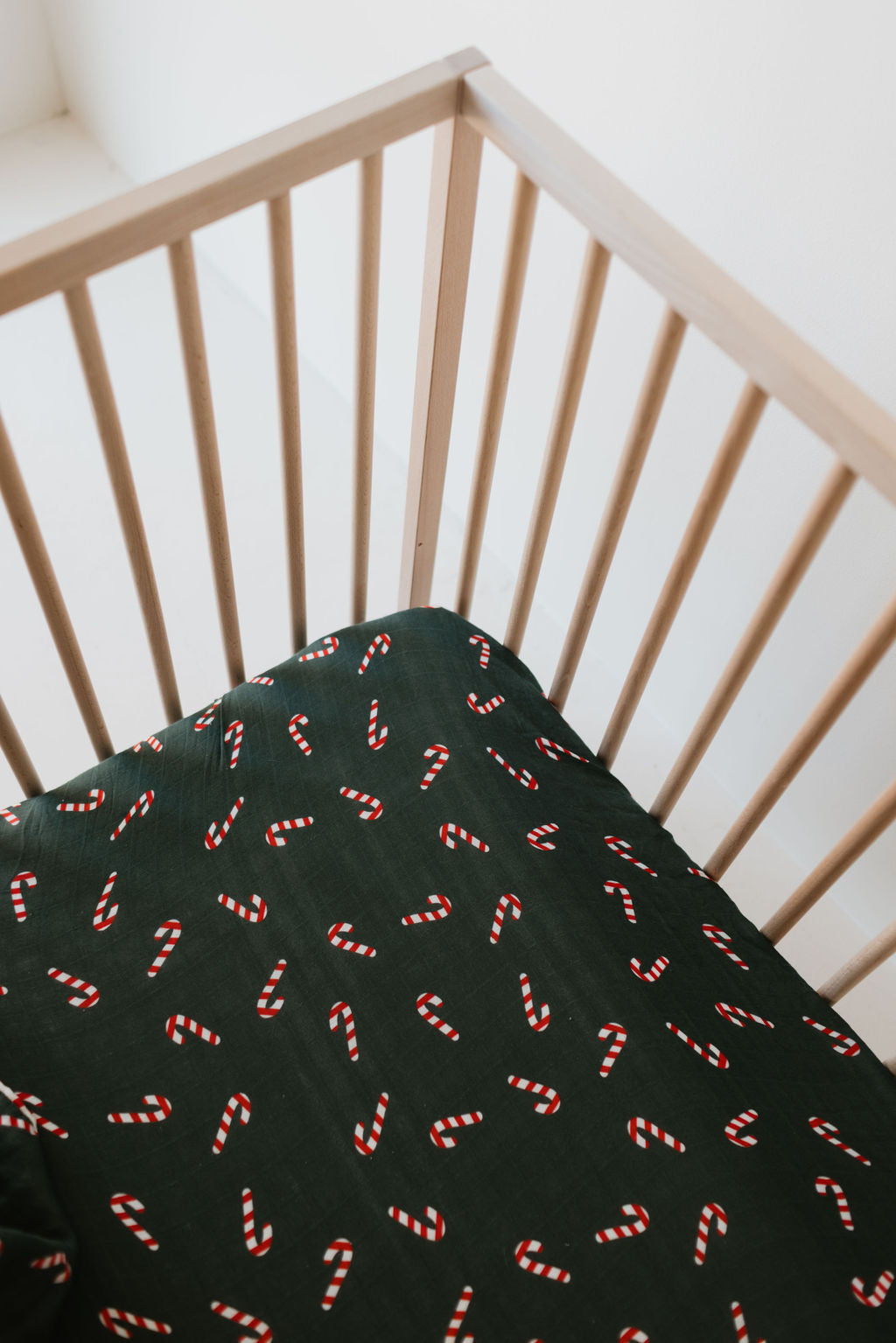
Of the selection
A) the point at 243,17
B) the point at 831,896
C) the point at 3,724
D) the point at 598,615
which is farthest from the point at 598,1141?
the point at 243,17

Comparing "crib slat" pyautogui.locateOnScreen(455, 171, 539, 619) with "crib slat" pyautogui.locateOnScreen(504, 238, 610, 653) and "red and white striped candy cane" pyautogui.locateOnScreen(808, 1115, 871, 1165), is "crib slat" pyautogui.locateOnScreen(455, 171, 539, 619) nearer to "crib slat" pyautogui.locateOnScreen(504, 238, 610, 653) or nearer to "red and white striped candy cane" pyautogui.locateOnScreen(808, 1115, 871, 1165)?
"crib slat" pyautogui.locateOnScreen(504, 238, 610, 653)

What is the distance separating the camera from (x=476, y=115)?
2.90 feet

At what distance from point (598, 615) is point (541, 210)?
586 mm

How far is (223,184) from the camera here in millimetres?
794

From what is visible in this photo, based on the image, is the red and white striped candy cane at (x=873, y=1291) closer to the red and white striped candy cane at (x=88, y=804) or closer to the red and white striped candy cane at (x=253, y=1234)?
the red and white striped candy cane at (x=253, y=1234)

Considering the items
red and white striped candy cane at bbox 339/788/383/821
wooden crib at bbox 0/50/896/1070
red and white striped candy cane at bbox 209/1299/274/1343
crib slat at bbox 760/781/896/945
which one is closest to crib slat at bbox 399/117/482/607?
wooden crib at bbox 0/50/896/1070

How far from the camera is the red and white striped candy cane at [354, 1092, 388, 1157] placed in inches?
→ 33.1

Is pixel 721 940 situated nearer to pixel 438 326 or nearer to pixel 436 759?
pixel 436 759

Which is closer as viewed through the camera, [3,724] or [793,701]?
[3,724]

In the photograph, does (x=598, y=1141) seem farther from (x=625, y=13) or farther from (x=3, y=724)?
(x=625, y=13)

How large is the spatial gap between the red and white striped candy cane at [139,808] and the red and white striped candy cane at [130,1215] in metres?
0.30

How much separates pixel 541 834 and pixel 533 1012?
0.16 meters

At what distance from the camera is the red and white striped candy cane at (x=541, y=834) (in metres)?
0.98

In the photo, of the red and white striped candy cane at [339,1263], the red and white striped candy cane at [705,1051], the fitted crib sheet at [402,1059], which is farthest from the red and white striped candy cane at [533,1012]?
the red and white striped candy cane at [339,1263]
